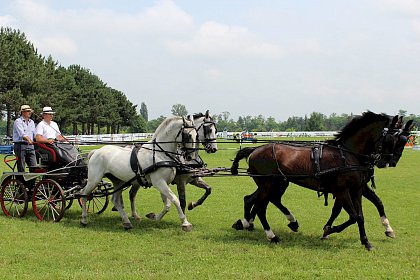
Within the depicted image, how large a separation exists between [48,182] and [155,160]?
2698 mm

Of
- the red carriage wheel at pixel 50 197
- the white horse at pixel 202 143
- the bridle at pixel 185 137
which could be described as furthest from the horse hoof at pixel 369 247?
the red carriage wheel at pixel 50 197

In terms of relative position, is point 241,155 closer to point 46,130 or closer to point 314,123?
point 46,130

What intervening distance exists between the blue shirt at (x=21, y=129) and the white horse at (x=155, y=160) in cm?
183

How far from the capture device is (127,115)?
299 ft

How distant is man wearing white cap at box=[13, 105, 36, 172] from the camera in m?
11.2

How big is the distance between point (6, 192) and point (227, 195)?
660 centimetres

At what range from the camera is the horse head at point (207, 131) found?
33.8ft

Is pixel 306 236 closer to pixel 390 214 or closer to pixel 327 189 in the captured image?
pixel 327 189

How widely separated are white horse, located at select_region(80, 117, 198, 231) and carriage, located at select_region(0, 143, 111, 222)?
1.64 feet

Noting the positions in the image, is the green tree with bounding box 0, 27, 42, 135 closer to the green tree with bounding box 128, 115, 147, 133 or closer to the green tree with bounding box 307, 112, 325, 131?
the green tree with bounding box 128, 115, 147, 133

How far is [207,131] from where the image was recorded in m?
10.5

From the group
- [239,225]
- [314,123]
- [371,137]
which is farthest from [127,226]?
[314,123]

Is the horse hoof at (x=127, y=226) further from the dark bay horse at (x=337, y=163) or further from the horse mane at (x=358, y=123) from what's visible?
the horse mane at (x=358, y=123)

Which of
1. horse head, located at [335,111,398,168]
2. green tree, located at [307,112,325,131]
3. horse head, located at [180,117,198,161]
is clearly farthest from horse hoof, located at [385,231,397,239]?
green tree, located at [307,112,325,131]
